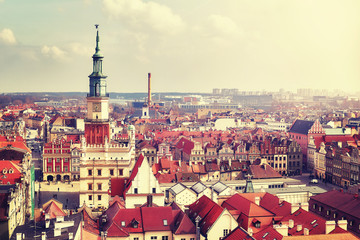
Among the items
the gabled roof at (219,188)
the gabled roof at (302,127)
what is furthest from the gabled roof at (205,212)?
the gabled roof at (302,127)

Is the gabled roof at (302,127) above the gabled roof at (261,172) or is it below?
above

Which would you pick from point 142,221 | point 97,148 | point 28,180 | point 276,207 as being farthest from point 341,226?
point 28,180

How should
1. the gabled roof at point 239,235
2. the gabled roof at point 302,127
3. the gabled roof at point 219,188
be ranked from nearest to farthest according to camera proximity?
the gabled roof at point 239,235 < the gabled roof at point 219,188 < the gabled roof at point 302,127

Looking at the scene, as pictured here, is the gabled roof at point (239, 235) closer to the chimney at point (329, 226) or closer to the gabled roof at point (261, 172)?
the chimney at point (329, 226)

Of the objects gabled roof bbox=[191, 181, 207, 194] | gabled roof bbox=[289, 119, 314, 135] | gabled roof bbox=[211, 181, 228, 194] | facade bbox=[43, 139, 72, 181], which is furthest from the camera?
gabled roof bbox=[289, 119, 314, 135]

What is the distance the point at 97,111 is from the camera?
73.4m

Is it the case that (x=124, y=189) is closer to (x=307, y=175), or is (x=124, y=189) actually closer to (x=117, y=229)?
(x=117, y=229)

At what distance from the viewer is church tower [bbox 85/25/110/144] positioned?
239ft

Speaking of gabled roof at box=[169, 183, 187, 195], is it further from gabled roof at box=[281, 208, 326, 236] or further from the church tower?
gabled roof at box=[281, 208, 326, 236]

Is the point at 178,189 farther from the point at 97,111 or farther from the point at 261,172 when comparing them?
the point at 261,172

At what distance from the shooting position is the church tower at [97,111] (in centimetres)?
7281

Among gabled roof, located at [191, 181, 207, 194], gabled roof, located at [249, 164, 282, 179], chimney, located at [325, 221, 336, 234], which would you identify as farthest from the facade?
chimney, located at [325, 221, 336, 234]

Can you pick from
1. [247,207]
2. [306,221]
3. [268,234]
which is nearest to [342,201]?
[306,221]

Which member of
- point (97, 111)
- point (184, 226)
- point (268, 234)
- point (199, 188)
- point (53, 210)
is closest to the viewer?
point (268, 234)
